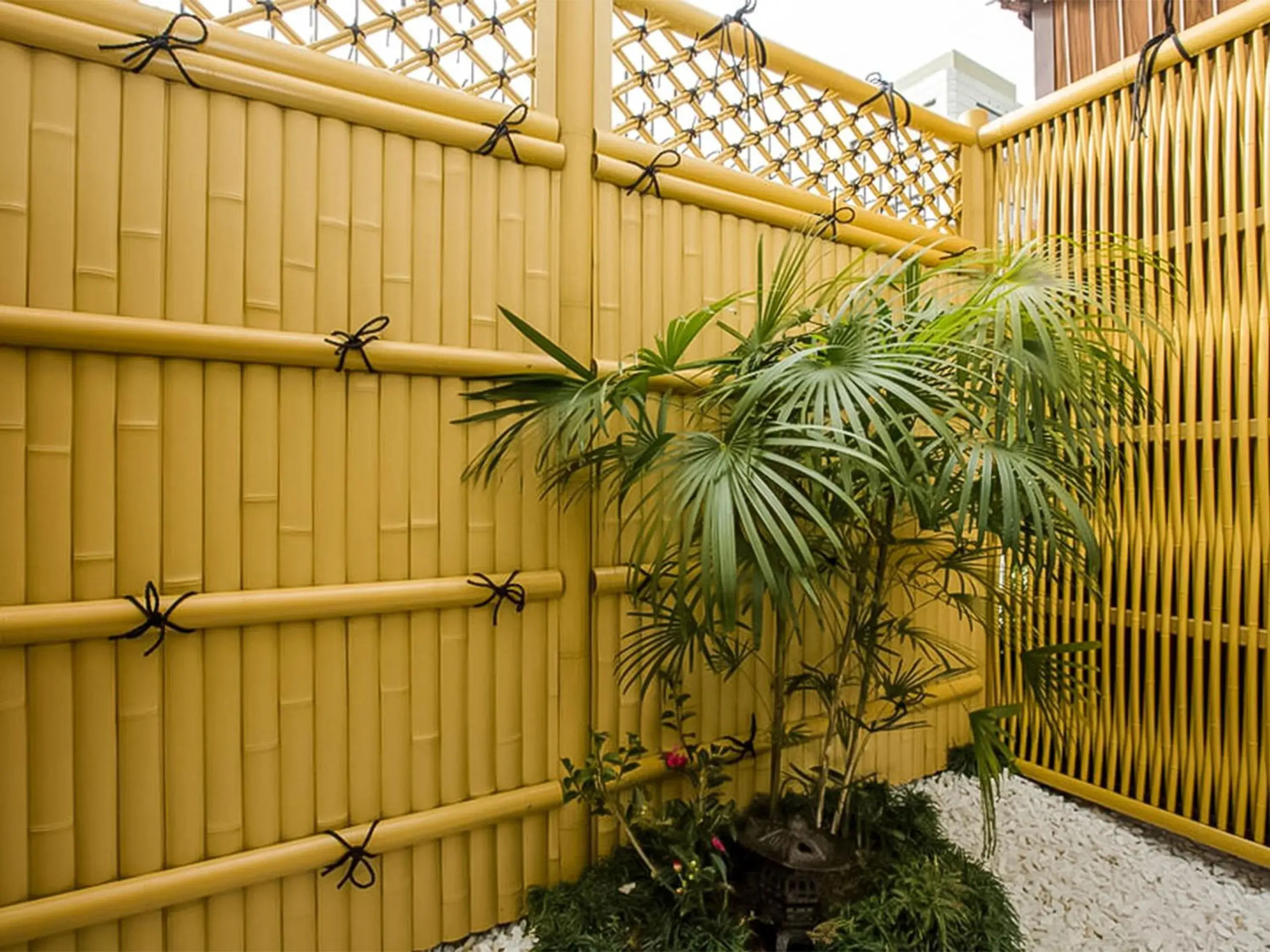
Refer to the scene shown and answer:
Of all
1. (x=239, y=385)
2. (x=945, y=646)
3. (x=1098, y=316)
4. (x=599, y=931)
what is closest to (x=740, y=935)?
(x=599, y=931)

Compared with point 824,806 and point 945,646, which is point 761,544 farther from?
point 945,646

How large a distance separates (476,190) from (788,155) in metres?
1.06

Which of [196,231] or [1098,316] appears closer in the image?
[196,231]

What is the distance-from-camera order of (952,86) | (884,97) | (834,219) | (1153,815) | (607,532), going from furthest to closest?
(952,86), (884,97), (834,219), (1153,815), (607,532)

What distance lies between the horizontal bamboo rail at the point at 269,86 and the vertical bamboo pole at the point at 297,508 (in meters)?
0.06

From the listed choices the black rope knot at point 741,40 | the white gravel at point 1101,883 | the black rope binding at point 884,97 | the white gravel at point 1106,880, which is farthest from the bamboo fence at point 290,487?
the white gravel at point 1106,880

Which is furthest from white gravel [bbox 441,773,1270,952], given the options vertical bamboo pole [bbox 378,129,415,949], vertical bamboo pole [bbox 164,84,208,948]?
vertical bamboo pole [bbox 164,84,208,948]

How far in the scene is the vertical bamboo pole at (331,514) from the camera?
156cm

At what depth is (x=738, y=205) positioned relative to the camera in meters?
2.10

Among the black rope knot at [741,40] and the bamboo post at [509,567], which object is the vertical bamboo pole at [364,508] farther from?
the black rope knot at [741,40]

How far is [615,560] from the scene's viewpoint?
1.91m

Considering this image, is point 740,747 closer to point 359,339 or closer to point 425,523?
point 425,523

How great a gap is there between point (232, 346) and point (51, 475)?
0.39m

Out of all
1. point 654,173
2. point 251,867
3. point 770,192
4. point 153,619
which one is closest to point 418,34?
point 654,173
